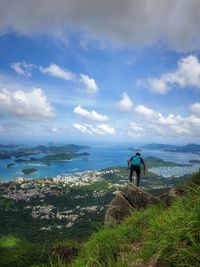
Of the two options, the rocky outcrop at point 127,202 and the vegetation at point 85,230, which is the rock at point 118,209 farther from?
the vegetation at point 85,230

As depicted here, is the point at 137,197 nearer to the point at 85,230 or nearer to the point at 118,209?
the point at 118,209

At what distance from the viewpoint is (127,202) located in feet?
49.7

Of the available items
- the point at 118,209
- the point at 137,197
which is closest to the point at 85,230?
the point at 137,197

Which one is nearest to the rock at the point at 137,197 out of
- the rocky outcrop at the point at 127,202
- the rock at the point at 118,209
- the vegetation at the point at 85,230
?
the rocky outcrop at the point at 127,202

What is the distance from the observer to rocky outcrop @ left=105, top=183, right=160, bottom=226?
14698 mm

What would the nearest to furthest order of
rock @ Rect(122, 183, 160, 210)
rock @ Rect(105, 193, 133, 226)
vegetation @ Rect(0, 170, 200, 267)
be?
vegetation @ Rect(0, 170, 200, 267) < rock @ Rect(105, 193, 133, 226) < rock @ Rect(122, 183, 160, 210)

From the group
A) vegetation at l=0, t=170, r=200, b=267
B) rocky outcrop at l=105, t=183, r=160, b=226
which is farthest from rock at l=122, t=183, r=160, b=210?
vegetation at l=0, t=170, r=200, b=267

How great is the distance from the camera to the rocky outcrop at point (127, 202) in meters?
14.7

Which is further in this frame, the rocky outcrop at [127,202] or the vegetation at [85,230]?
the rocky outcrop at [127,202]

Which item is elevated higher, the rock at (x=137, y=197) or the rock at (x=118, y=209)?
the rock at (x=137, y=197)

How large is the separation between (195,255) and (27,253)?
2172 centimetres

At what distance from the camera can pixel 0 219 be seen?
290ft

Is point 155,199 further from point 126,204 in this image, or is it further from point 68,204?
point 68,204

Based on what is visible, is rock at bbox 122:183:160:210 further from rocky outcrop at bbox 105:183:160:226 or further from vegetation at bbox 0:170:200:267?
vegetation at bbox 0:170:200:267
